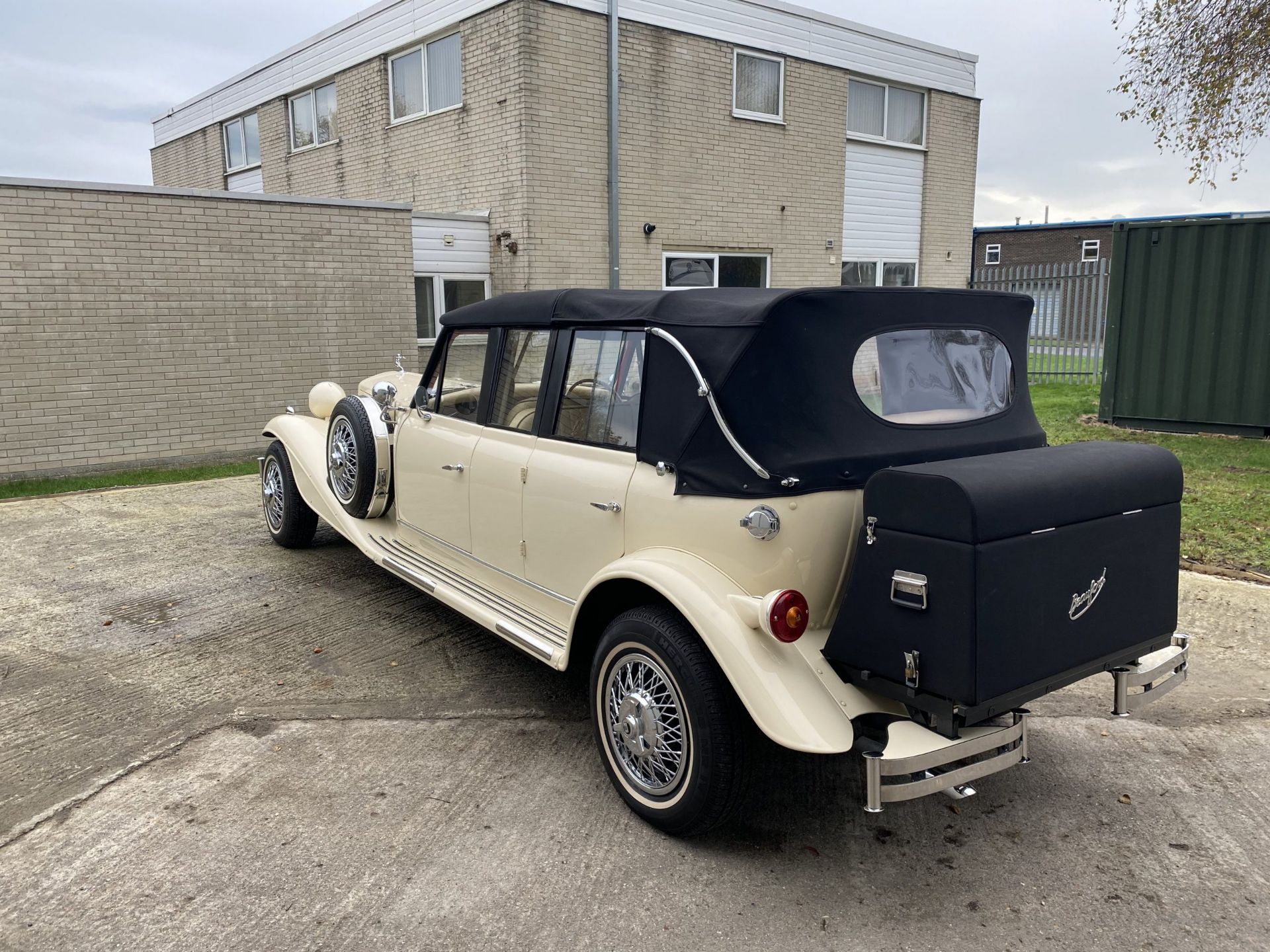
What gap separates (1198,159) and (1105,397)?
114 inches

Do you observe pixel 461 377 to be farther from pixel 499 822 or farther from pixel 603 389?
pixel 499 822

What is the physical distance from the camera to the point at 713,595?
3.12 meters

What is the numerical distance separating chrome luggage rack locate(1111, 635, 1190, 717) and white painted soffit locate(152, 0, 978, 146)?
37.8ft

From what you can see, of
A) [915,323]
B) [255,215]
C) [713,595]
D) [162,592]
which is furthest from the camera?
[255,215]

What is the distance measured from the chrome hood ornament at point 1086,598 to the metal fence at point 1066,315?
13.5 meters

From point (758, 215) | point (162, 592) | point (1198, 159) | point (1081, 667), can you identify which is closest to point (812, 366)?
point (1081, 667)

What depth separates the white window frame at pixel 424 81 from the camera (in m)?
13.2

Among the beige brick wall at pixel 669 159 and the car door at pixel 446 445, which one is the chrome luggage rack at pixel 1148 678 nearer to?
the car door at pixel 446 445

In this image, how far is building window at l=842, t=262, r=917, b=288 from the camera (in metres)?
Result: 16.8

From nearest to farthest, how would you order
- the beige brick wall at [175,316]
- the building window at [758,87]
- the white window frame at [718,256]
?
1. the beige brick wall at [175,316]
2. the white window frame at [718,256]
3. the building window at [758,87]

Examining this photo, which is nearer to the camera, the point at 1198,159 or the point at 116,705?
the point at 116,705

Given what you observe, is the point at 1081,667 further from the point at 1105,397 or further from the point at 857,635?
the point at 1105,397

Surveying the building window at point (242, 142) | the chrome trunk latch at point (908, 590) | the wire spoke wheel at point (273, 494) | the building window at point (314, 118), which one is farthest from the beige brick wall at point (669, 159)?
the chrome trunk latch at point (908, 590)

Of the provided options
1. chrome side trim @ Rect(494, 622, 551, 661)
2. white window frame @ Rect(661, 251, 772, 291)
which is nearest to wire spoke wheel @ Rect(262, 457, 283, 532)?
chrome side trim @ Rect(494, 622, 551, 661)
